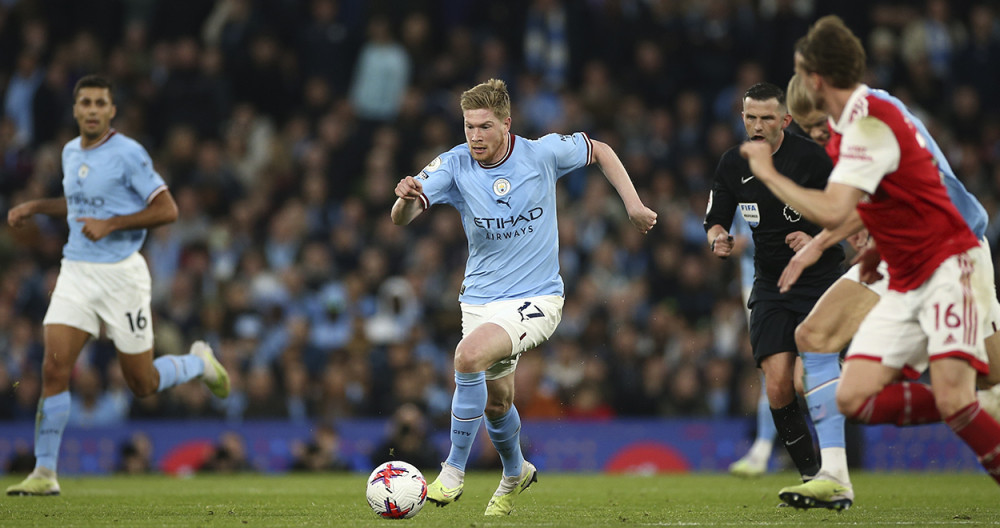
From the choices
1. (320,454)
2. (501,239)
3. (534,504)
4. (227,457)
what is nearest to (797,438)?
(534,504)

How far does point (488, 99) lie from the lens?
7.62 metres

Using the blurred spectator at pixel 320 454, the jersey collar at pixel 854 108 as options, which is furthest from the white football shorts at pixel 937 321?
the blurred spectator at pixel 320 454

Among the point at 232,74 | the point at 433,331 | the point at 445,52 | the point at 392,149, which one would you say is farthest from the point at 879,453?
the point at 232,74

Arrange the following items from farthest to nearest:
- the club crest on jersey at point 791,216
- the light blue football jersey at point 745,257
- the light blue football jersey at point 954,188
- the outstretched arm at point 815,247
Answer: the light blue football jersey at point 745,257 < the club crest on jersey at point 791,216 < the outstretched arm at point 815,247 < the light blue football jersey at point 954,188

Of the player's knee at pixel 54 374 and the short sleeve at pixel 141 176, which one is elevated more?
the short sleeve at pixel 141 176

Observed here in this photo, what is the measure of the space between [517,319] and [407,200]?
38.1 inches

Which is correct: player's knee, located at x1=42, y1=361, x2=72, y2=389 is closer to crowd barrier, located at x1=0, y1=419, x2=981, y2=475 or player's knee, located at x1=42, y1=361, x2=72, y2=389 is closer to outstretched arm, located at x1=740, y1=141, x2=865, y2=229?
crowd barrier, located at x1=0, y1=419, x2=981, y2=475

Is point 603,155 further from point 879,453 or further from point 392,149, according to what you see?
point 392,149

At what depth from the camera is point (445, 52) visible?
19.0 metres

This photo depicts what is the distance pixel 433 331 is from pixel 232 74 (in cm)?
547

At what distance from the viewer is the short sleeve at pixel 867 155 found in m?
5.74

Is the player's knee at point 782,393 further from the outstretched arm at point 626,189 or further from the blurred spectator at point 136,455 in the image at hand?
the blurred spectator at point 136,455

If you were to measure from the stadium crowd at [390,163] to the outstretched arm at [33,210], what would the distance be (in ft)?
15.5

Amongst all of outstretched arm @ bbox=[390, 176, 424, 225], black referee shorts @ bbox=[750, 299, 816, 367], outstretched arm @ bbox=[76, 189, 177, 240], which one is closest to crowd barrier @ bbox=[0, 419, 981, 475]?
outstretched arm @ bbox=[76, 189, 177, 240]
